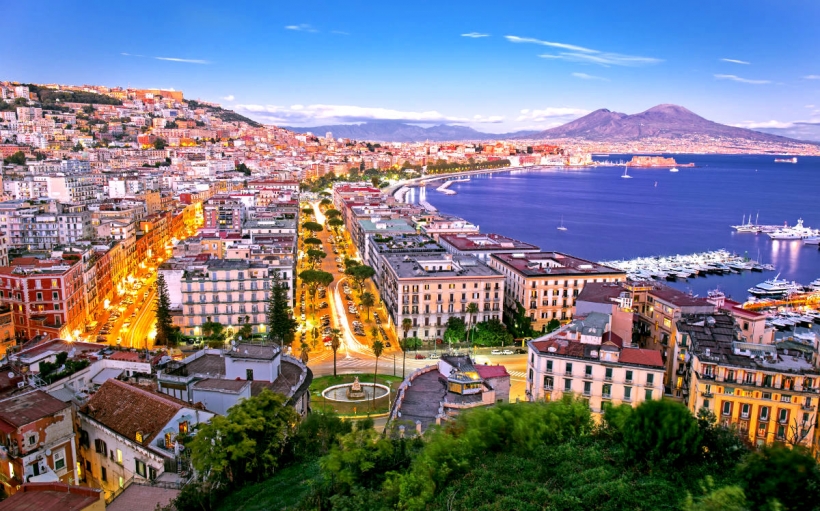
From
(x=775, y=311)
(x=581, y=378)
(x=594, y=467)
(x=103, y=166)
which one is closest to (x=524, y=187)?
(x=103, y=166)

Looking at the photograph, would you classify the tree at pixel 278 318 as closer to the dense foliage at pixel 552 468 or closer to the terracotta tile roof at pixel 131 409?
the terracotta tile roof at pixel 131 409

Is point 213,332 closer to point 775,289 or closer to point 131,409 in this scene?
point 131,409

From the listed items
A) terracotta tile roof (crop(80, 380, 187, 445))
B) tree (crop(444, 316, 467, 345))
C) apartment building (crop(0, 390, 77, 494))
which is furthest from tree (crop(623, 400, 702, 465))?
tree (crop(444, 316, 467, 345))

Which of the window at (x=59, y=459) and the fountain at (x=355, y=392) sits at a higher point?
the window at (x=59, y=459)

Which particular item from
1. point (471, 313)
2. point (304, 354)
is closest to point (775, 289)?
point (471, 313)

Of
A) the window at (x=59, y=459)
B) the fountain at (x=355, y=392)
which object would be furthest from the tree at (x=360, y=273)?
the window at (x=59, y=459)
